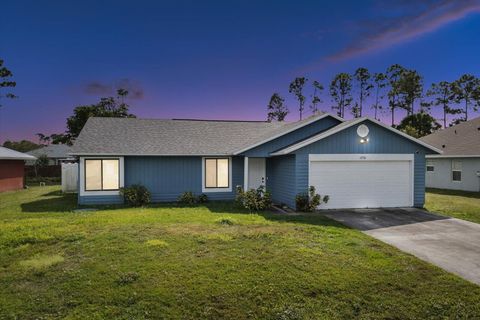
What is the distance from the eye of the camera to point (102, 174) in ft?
47.4

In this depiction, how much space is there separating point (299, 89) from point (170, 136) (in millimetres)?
31868

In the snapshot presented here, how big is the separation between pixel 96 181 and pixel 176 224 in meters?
6.76

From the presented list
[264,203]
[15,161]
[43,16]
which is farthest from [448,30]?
[15,161]

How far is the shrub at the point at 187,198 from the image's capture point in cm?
1481

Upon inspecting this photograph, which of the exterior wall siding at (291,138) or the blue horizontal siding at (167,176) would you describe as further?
the blue horizontal siding at (167,176)

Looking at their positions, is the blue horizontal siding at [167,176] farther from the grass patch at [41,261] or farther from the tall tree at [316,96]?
the tall tree at [316,96]

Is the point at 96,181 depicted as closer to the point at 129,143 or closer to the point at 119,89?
the point at 129,143

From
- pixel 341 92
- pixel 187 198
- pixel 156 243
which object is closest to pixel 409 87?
pixel 341 92

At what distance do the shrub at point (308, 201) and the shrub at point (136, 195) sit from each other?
686cm

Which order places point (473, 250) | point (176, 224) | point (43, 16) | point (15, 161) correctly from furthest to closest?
point (15, 161) < point (43, 16) < point (176, 224) < point (473, 250)

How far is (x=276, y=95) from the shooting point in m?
49.0

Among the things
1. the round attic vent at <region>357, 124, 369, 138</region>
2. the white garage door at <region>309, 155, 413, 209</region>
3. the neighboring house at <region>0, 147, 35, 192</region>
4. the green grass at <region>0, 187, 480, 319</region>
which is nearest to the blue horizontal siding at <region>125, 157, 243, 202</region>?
the white garage door at <region>309, 155, 413, 209</region>

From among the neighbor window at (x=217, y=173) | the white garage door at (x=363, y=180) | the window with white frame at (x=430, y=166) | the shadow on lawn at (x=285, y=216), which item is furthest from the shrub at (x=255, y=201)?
the window with white frame at (x=430, y=166)

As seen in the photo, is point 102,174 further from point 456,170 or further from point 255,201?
point 456,170
